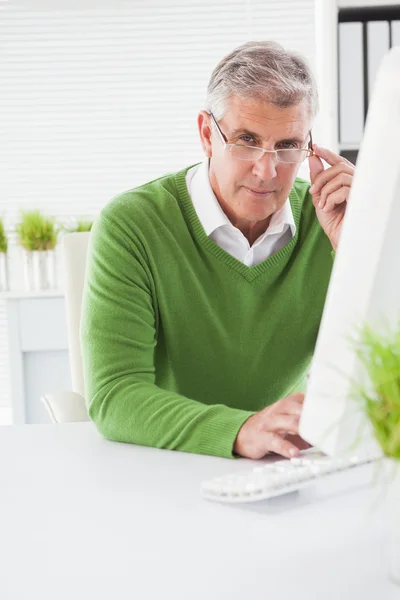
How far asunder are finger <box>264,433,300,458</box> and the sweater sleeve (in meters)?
0.06

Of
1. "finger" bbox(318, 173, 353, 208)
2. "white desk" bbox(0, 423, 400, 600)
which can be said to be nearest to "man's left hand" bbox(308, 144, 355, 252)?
"finger" bbox(318, 173, 353, 208)

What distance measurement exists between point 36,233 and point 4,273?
0.82 ft

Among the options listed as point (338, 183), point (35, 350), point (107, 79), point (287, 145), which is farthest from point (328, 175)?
point (107, 79)

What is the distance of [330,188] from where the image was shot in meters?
1.70

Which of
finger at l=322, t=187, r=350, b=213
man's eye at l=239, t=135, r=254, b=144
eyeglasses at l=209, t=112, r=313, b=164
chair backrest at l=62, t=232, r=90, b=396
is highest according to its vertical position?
man's eye at l=239, t=135, r=254, b=144

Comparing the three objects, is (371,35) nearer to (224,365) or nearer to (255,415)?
(224,365)

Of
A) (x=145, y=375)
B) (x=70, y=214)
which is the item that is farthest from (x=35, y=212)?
(x=145, y=375)

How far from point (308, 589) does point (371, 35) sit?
2.66 m

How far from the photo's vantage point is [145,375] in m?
1.45

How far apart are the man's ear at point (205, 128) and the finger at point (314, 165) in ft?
0.65

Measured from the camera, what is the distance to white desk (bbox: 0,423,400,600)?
80 cm

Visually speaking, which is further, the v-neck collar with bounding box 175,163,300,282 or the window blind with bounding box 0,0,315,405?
the window blind with bounding box 0,0,315,405

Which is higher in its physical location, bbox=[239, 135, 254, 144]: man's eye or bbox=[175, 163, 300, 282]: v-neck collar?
bbox=[239, 135, 254, 144]: man's eye

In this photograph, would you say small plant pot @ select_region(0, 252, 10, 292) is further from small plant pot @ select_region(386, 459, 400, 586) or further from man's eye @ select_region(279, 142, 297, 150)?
small plant pot @ select_region(386, 459, 400, 586)
